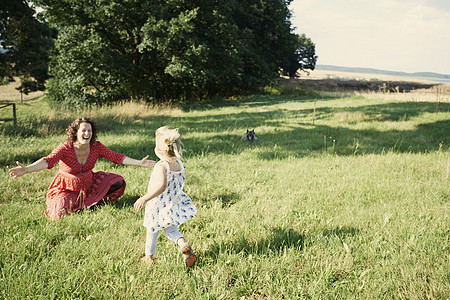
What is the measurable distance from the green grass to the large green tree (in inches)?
542

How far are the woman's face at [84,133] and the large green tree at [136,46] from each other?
1557cm

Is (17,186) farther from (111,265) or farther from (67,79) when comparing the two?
(67,79)

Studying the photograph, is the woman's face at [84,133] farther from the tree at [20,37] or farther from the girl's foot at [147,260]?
the tree at [20,37]

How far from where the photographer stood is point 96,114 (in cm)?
1311

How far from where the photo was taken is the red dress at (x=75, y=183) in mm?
3848

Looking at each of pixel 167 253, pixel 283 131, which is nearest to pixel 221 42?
pixel 283 131

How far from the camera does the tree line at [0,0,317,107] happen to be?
16609 millimetres

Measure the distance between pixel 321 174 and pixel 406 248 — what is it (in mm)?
2746

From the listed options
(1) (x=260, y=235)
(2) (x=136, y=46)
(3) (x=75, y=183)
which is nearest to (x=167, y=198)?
(1) (x=260, y=235)

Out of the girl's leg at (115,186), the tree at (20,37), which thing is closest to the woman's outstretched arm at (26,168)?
the girl's leg at (115,186)

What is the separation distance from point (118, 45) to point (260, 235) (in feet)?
72.2

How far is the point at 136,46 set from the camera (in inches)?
788

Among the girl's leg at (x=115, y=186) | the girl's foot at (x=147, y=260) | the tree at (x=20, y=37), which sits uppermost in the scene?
the tree at (x=20, y=37)

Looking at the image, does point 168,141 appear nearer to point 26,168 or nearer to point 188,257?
point 188,257
